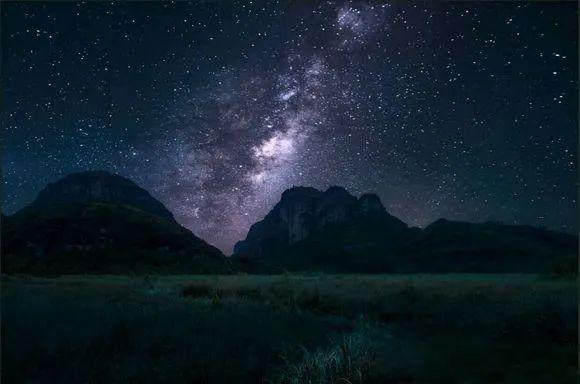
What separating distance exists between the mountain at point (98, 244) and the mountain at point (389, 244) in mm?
16557

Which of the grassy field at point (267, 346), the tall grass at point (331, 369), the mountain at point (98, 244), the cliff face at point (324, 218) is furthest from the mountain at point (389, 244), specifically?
the tall grass at point (331, 369)

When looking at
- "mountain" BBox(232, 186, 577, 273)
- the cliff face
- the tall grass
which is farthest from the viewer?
the cliff face

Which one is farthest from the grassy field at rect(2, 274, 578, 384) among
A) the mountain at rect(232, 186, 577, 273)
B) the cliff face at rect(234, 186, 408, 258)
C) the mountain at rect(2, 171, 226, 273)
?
the cliff face at rect(234, 186, 408, 258)

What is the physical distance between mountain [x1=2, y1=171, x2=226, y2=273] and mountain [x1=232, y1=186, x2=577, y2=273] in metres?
16.6

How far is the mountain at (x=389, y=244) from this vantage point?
93.8 metres

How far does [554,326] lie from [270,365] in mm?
7696

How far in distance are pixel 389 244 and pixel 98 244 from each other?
94.0 metres

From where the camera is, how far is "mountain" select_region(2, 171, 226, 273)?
61750 millimetres

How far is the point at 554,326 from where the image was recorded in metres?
9.62

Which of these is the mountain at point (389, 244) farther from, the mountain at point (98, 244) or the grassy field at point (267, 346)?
the grassy field at point (267, 346)

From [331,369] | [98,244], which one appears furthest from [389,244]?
[331,369]

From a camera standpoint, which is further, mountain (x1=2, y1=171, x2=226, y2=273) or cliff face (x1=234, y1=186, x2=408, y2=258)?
cliff face (x1=234, y1=186, x2=408, y2=258)

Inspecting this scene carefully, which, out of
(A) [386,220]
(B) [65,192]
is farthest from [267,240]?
(B) [65,192]

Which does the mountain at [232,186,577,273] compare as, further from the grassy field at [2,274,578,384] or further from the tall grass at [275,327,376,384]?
the tall grass at [275,327,376,384]
